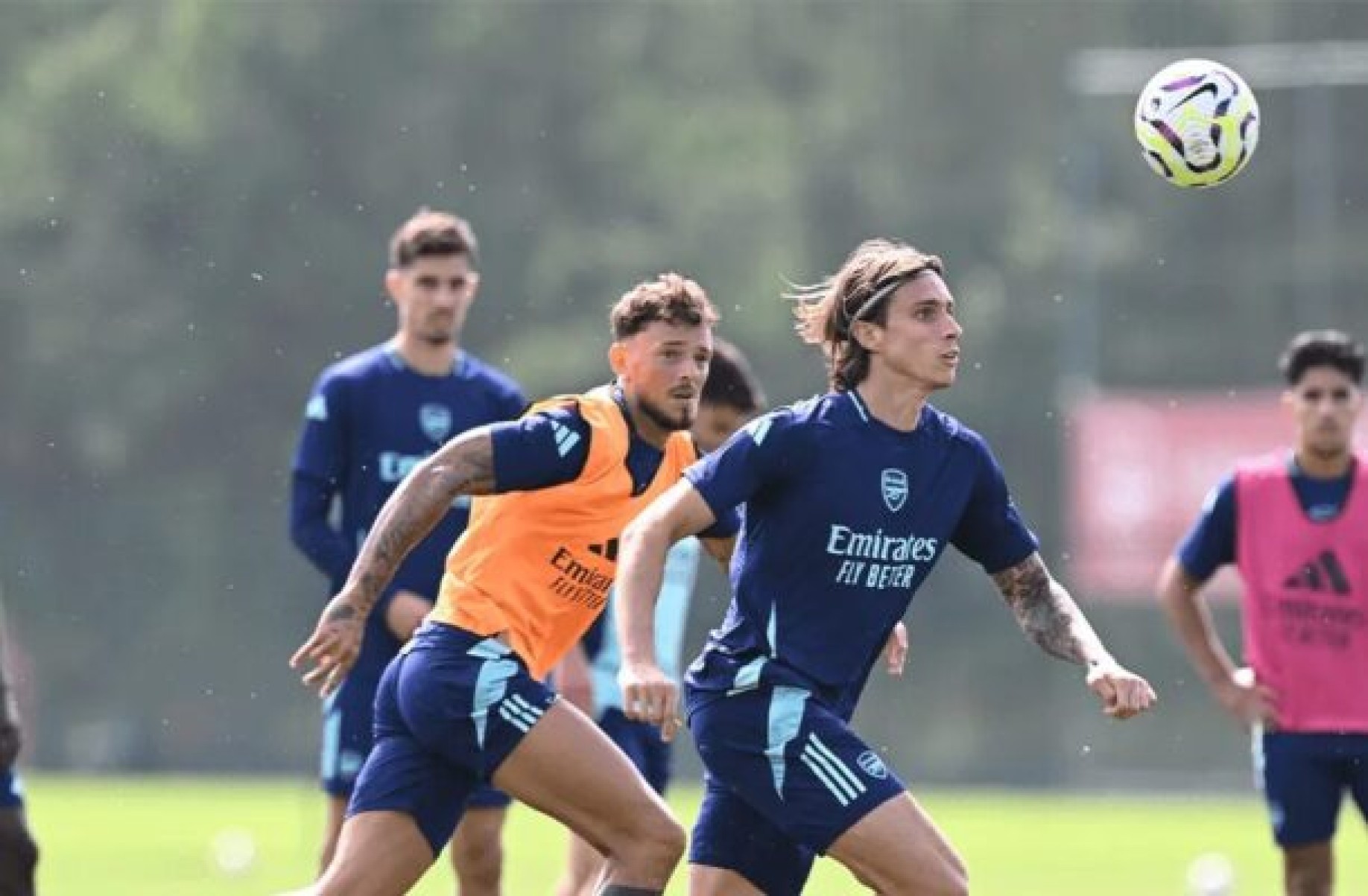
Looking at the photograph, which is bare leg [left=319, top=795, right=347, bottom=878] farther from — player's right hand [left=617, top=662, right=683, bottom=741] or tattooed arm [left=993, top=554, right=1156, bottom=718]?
player's right hand [left=617, top=662, right=683, bottom=741]

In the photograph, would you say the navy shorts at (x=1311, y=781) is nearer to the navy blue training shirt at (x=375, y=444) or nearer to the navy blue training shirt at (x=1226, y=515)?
the navy blue training shirt at (x=1226, y=515)

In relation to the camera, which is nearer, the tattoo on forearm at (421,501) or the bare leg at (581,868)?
the tattoo on forearm at (421,501)

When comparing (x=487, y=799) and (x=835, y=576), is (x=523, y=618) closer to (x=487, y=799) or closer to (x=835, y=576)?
(x=835, y=576)

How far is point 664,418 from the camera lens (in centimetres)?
814

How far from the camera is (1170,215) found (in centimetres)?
3045

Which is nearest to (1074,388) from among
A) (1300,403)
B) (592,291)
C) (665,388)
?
(592,291)

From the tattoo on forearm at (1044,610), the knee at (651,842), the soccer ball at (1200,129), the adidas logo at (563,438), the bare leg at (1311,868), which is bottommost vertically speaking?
the bare leg at (1311,868)

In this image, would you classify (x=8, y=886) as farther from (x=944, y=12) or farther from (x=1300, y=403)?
(x=944, y=12)

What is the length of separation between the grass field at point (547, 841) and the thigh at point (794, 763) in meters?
6.13

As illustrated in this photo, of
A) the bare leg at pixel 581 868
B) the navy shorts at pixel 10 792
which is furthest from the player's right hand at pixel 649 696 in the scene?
the bare leg at pixel 581 868

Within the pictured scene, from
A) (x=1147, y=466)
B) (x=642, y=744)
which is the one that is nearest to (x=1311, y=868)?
(x=642, y=744)

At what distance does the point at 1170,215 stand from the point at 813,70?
6518 millimetres

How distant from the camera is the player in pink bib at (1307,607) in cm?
1016

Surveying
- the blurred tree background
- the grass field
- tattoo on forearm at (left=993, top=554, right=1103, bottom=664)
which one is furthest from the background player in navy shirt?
the blurred tree background
